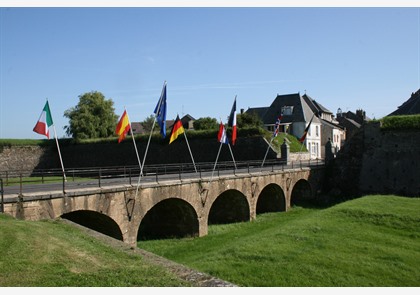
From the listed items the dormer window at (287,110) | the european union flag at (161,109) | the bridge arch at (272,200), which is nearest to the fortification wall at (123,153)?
the bridge arch at (272,200)

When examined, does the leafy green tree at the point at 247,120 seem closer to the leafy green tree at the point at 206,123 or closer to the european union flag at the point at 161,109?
the leafy green tree at the point at 206,123

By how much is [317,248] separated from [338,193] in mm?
18579

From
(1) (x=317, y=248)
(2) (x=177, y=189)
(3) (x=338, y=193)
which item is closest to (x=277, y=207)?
(3) (x=338, y=193)

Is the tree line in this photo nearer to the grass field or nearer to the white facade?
the white facade

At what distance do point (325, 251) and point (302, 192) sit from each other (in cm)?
1782

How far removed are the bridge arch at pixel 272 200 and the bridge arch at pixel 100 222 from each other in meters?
12.7

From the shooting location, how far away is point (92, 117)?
50625 mm

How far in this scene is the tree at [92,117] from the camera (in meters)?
49.8

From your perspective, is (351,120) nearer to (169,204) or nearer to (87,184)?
(169,204)

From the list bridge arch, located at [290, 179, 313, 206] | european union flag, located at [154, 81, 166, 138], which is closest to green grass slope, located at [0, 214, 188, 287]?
european union flag, located at [154, 81, 166, 138]

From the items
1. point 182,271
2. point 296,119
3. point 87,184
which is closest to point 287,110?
point 296,119

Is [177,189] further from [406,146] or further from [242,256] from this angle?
[406,146]

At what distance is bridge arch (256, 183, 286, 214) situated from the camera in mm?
24578

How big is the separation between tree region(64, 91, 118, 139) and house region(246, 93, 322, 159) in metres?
20.7
